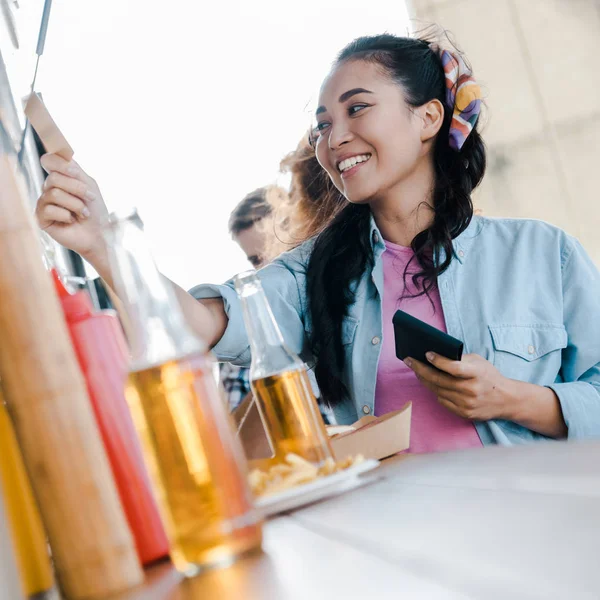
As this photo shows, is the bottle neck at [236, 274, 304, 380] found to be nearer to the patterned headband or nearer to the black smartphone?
the black smartphone

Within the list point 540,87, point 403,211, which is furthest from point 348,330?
point 540,87

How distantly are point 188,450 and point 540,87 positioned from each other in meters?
3.65

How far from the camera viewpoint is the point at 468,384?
120 centimetres

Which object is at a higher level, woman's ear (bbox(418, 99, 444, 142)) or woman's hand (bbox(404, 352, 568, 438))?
woman's ear (bbox(418, 99, 444, 142))

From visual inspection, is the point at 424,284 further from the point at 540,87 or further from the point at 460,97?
the point at 540,87

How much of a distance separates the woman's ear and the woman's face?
20 mm

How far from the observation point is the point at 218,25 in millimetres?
4566

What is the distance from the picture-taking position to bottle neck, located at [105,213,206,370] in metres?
0.48

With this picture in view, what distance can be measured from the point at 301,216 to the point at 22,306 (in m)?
1.70

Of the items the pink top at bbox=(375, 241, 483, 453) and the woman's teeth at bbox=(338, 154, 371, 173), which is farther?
the woman's teeth at bbox=(338, 154, 371, 173)

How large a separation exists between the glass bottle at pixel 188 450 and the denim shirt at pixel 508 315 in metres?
0.98

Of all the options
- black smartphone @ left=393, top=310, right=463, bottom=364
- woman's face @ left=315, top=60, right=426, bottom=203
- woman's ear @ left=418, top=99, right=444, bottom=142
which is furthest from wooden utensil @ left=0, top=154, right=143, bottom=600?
woman's ear @ left=418, top=99, right=444, bottom=142

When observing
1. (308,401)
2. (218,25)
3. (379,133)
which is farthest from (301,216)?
(218,25)

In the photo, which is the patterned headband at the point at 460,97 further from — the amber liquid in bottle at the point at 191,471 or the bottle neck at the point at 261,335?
the amber liquid in bottle at the point at 191,471
